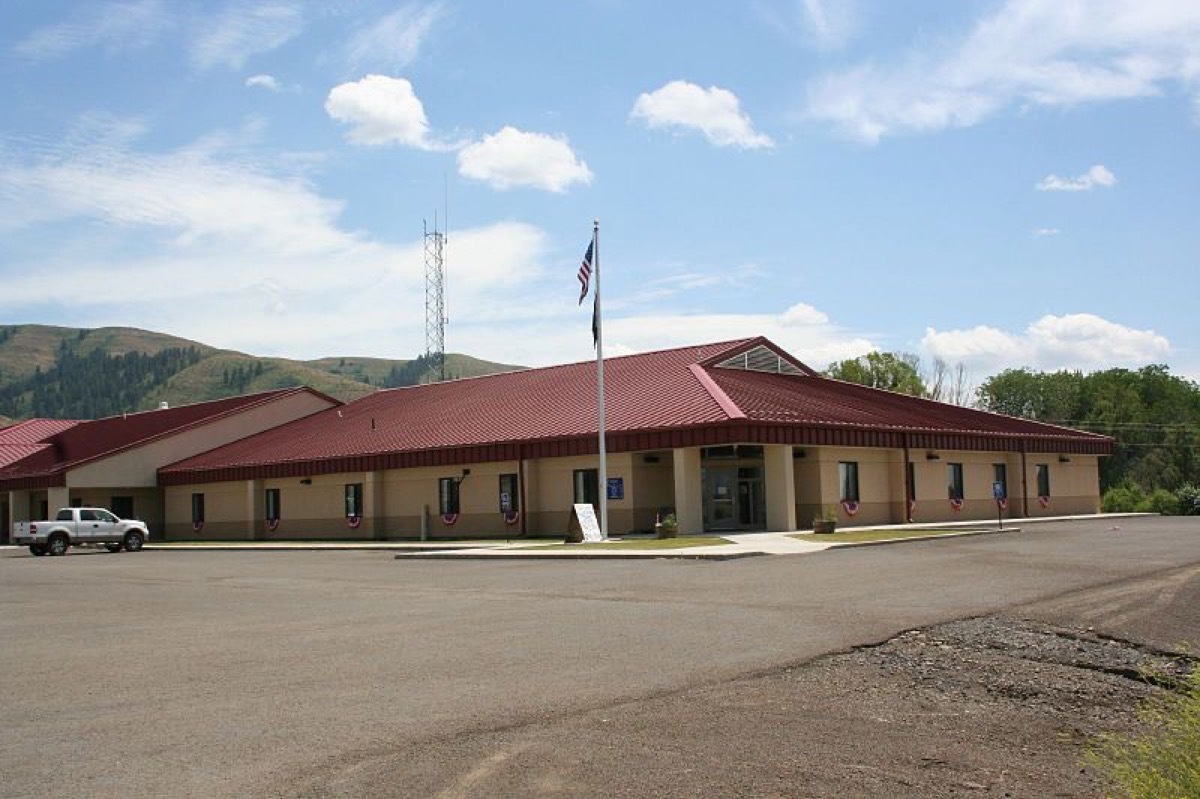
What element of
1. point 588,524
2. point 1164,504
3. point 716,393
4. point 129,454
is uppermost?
point 716,393

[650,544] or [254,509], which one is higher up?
[254,509]

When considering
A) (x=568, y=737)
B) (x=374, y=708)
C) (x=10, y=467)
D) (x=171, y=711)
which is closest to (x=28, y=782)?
(x=171, y=711)

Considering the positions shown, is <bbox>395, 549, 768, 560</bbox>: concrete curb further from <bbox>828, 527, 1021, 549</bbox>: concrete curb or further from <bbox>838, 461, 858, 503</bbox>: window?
<bbox>838, 461, 858, 503</bbox>: window

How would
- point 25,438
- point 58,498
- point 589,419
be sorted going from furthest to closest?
point 25,438, point 58,498, point 589,419

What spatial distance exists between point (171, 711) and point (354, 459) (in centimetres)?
3730

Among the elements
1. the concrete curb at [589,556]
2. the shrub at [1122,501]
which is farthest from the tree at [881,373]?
the concrete curb at [589,556]

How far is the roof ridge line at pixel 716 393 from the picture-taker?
3469 cm

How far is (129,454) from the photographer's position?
181 feet

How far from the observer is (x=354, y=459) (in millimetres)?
45719

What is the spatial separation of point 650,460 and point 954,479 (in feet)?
44.0

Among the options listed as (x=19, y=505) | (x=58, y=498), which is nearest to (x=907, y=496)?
(x=58, y=498)

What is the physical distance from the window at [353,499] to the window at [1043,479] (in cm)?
2795

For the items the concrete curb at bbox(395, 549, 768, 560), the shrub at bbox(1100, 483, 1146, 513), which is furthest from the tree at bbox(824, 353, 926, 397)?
the concrete curb at bbox(395, 549, 768, 560)

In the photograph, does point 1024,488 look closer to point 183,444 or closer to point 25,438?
point 183,444
